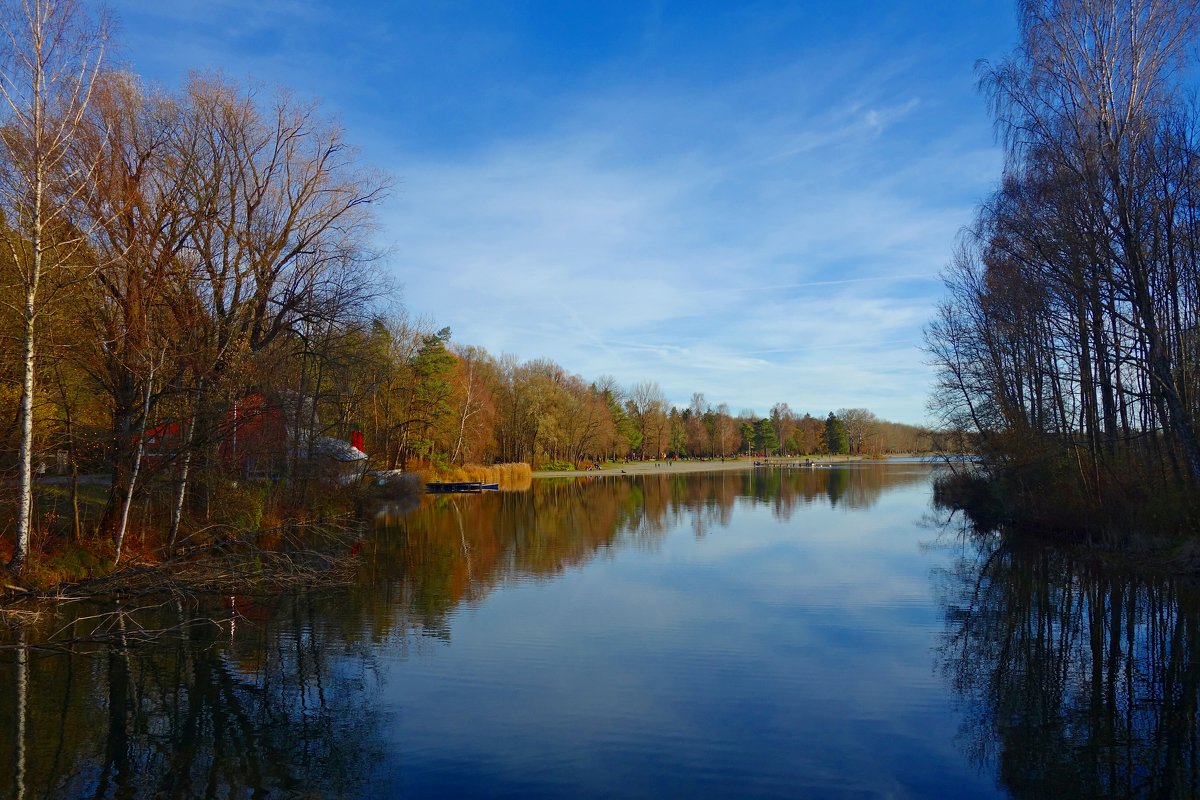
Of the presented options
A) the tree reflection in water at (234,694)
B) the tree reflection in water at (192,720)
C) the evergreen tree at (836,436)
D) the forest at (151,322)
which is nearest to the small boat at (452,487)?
the forest at (151,322)

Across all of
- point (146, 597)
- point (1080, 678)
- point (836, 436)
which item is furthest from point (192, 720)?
point (836, 436)

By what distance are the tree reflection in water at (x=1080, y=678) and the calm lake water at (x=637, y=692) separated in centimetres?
4

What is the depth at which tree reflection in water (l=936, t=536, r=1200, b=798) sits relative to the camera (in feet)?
21.0

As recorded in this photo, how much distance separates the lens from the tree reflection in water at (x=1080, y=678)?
640cm

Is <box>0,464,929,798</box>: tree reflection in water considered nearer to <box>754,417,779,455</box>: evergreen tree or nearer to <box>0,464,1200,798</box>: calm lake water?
<box>0,464,1200,798</box>: calm lake water

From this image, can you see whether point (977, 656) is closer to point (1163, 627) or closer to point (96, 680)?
point (1163, 627)

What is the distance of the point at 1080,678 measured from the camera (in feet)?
29.6

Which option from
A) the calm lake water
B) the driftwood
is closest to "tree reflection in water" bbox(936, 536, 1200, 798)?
the calm lake water

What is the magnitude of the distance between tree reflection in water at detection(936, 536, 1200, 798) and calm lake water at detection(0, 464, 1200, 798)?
4 cm

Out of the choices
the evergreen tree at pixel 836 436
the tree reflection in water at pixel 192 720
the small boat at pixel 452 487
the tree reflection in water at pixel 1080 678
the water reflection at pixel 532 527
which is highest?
the evergreen tree at pixel 836 436

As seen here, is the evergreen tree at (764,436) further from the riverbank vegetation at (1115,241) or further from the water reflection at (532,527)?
the riverbank vegetation at (1115,241)

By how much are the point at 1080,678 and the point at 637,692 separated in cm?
528

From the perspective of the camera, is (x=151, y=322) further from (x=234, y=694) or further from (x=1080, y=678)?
(x=1080, y=678)

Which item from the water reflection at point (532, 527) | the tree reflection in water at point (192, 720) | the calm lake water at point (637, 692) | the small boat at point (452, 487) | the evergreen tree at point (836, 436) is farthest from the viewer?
the evergreen tree at point (836, 436)
